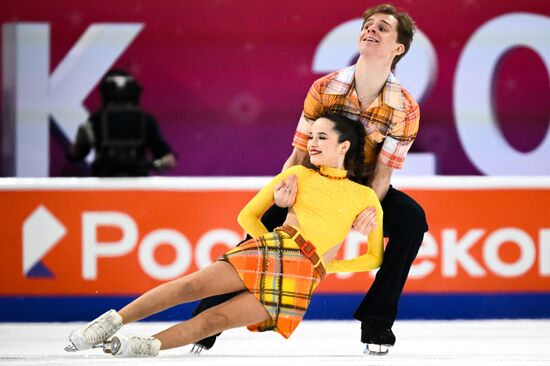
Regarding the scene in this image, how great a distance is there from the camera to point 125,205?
6.08 meters

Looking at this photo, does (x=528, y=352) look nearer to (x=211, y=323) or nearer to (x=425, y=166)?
(x=211, y=323)

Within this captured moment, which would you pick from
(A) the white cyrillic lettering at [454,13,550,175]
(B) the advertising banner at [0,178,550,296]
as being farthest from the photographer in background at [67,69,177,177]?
(A) the white cyrillic lettering at [454,13,550,175]

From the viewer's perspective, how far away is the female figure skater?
3.78 meters

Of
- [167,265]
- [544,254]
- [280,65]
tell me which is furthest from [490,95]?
[167,265]

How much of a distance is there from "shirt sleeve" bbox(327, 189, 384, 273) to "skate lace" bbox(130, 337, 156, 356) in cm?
71

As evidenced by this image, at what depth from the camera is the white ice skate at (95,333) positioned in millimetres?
3670

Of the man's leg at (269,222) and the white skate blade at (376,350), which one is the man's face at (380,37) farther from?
the white skate blade at (376,350)

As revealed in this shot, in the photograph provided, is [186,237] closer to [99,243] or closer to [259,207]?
[99,243]

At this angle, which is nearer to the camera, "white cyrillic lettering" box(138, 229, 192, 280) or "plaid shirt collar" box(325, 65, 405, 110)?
"plaid shirt collar" box(325, 65, 405, 110)

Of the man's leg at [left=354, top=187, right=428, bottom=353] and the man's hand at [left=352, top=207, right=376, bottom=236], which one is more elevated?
the man's hand at [left=352, top=207, right=376, bottom=236]

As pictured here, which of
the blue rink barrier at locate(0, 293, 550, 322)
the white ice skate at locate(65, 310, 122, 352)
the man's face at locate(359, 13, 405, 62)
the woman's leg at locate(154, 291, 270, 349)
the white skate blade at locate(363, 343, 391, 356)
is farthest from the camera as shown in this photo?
the blue rink barrier at locate(0, 293, 550, 322)

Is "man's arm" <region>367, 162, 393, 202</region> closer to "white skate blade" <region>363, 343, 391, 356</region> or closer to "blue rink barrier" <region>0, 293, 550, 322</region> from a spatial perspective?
"white skate blade" <region>363, 343, 391, 356</region>

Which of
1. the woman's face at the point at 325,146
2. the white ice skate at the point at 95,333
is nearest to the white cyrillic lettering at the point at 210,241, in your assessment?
the woman's face at the point at 325,146

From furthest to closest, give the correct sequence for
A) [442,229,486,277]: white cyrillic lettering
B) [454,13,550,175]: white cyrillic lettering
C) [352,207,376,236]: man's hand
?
[454,13,550,175]: white cyrillic lettering < [442,229,486,277]: white cyrillic lettering < [352,207,376,236]: man's hand
